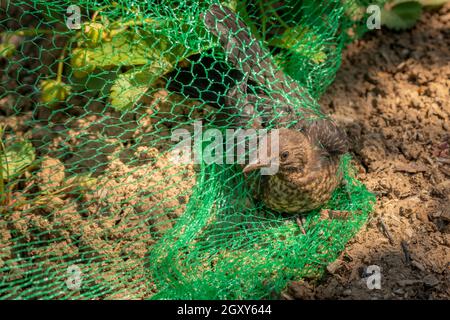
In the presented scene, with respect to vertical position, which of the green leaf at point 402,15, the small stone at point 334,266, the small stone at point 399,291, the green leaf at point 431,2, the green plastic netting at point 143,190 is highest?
the green leaf at point 431,2

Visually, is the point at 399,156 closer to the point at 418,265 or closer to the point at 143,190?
the point at 418,265

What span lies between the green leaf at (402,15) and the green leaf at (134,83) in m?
1.90

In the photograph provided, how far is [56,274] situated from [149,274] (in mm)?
480

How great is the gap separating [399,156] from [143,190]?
5.16 feet

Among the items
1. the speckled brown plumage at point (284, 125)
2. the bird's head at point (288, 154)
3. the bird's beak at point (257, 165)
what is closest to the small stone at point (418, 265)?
the speckled brown plumage at point (284, 125)

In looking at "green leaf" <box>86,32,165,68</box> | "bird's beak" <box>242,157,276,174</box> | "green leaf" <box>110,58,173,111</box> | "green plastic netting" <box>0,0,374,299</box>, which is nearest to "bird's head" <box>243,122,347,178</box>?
"bird's beak" <box>242,157,276,174</box>

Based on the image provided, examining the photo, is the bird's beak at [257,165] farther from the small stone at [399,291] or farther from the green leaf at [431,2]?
the green leaf at [431,2]

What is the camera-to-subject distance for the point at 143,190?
12.5ft

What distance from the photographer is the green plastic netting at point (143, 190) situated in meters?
3.49

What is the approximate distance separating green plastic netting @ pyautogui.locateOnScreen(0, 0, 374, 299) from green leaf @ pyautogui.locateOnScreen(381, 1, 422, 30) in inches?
26.6

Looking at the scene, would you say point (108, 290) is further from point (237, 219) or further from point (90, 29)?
point (90, 29)

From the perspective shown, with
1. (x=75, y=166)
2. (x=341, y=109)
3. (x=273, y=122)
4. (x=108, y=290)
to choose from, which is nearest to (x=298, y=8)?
(x=341, y=109)

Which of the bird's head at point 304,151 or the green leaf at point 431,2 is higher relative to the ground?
the green leaf at point 431,2

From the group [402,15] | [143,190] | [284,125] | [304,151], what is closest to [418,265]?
[304,151]
